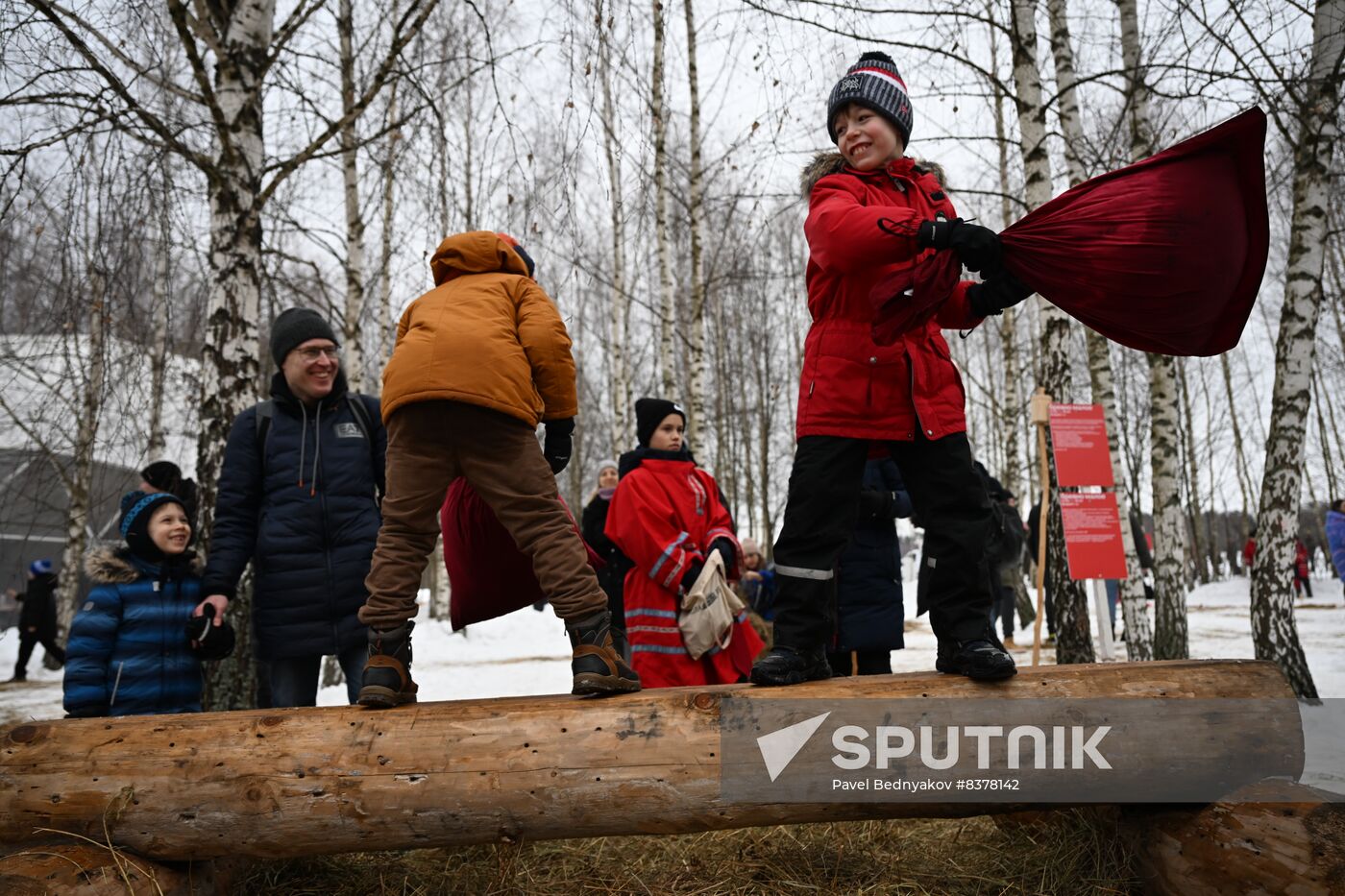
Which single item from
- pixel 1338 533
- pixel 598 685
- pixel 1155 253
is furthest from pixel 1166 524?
pixel 1338 533

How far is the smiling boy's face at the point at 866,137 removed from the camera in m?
2.87

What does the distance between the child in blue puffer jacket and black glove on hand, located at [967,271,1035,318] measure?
3086 mm

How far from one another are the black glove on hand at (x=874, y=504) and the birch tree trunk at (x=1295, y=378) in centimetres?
435

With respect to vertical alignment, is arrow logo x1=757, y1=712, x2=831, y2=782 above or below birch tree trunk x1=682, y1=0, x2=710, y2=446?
below

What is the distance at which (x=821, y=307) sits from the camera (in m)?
2.93

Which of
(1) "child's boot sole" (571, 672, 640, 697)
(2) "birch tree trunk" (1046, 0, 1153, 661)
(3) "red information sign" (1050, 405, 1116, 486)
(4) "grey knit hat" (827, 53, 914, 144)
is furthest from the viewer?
(2) "birch tree trunk" (1046, 0, 1153, 661)

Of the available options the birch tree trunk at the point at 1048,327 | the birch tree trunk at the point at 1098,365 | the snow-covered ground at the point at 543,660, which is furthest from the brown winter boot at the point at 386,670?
the birch tree trunk at the point at 1098,365

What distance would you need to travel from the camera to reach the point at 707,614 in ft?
12.4

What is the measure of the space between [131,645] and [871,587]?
3.13 meters

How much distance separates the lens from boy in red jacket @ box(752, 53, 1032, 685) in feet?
9.02

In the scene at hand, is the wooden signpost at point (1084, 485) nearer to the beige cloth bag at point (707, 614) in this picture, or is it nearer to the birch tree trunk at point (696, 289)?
the beige cloth bag at point (707, 614)

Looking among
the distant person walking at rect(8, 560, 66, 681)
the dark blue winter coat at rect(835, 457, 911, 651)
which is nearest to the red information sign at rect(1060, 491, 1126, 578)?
the dark blue winter coat at rect(835, 457, 911, 651)

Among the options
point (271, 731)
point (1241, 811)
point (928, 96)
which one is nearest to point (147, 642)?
point (271, 731)

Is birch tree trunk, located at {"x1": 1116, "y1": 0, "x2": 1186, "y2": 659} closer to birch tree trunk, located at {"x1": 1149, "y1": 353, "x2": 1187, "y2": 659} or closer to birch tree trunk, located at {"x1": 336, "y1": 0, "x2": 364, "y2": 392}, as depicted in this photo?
birch tree trunk, located at {"x1": 1149, "y1": 353, "x2": 1187, "y2": 659}
